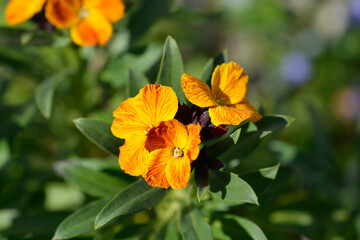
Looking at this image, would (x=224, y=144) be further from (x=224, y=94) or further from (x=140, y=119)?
(x=140, y=119)

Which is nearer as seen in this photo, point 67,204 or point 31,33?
point 31,33

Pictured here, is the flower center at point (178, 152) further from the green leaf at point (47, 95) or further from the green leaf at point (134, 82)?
the green leaf at point (47, 95)

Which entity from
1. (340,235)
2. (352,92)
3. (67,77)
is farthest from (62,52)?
(352,92)

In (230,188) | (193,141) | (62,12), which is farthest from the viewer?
(62,12)

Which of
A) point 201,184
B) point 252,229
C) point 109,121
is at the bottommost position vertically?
point 252,229

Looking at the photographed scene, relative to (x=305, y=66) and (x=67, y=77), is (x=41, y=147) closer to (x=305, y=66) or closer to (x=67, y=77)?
(x=67, y=77)

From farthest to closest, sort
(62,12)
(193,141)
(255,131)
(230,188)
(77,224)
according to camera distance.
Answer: (62,12)
(77,224)
(255,131)
(230,188)
(193,141)

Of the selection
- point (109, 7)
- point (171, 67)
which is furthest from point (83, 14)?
point (171, 67)
